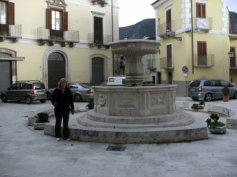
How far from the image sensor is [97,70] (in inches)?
991

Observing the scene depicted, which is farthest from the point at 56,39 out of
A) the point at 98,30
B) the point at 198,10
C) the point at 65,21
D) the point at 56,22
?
the point at 198,10

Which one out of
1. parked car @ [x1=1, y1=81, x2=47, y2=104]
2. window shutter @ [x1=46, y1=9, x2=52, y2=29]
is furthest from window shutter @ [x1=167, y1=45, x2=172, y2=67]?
parked car @ [x1=1, y1=81, x2=47, y2=104]

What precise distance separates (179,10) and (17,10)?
43.7 feet

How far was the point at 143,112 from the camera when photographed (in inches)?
281

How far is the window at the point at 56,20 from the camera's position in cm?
2214

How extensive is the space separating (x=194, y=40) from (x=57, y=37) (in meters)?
11.7

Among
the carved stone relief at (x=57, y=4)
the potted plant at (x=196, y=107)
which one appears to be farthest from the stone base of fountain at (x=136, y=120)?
the carved stone relief at (x=57, y=4)

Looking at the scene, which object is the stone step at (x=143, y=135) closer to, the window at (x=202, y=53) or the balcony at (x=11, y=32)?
the balcony at (x=11, y=32)

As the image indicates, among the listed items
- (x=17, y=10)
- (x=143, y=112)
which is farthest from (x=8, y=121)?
(x=17, y=10)

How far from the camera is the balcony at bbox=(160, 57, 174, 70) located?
24.1 metres

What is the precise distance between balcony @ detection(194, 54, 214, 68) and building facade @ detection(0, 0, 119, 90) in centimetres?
833

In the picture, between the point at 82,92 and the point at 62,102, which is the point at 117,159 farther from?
the point at 82,92

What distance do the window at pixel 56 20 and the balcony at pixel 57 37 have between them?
0.57 m

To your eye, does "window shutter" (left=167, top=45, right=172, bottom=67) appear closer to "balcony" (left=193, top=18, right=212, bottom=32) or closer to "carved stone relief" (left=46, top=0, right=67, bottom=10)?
"balcony" (left=193, top=18, right=212, bottom=32)
